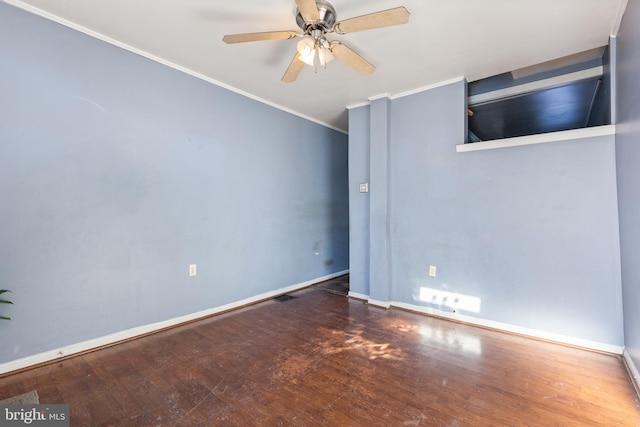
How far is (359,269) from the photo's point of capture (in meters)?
3.66

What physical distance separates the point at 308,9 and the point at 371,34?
2.64ft

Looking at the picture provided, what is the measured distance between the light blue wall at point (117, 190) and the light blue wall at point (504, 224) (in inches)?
66.9

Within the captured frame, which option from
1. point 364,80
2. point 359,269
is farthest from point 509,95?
point 359,269

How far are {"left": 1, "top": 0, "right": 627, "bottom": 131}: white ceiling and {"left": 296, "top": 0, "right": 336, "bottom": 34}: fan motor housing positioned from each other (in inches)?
4.0

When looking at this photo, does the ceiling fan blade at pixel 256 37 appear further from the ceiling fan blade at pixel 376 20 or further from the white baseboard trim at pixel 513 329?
the white baseboard trim at pixel 513 329

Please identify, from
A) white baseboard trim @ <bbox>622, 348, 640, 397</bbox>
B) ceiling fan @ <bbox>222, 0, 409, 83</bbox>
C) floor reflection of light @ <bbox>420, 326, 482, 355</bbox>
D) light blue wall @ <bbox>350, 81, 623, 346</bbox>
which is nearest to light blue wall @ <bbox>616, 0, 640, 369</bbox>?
white baseboard trim @ <bbox>622, 348, 640, 397</bbox>

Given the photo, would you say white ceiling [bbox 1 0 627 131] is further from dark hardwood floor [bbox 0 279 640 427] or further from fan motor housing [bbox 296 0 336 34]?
dark hardwood floor [bbox 0 279 640 427]

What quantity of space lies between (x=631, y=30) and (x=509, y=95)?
52.7 inches

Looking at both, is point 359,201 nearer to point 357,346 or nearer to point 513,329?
point 357,346

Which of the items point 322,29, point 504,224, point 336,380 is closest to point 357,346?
point 336,380

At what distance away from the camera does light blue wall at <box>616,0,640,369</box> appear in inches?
68.2

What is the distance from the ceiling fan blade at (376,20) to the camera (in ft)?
4.89

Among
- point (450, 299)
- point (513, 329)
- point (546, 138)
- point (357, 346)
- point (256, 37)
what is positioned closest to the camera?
point (256, 37)

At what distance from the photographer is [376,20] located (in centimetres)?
158
